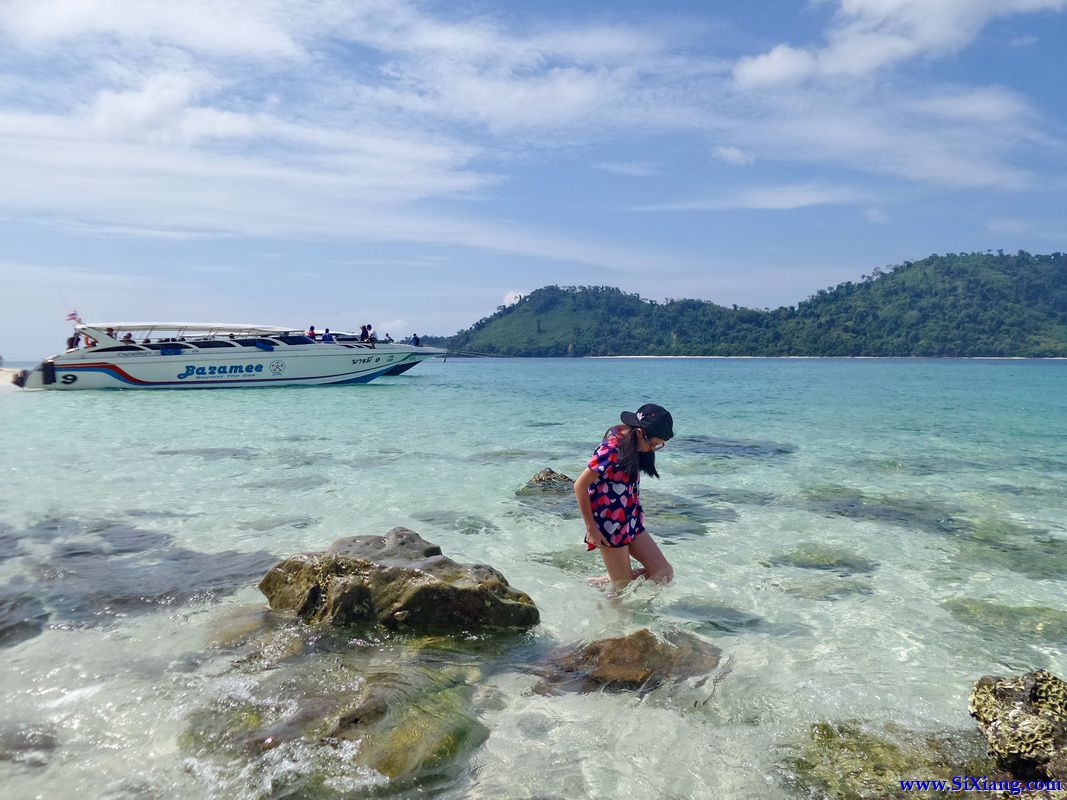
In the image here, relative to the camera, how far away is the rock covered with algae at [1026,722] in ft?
10.2

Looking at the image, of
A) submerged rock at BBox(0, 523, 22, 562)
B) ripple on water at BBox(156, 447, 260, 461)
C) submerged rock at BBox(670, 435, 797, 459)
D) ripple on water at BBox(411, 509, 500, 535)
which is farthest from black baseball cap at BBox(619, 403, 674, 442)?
ripple on water at BBox(156, 447, 260, 461)

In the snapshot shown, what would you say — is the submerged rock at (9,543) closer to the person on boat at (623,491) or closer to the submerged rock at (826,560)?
the person on boat at (623,491)

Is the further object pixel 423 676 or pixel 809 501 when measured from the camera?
pixel 809 501

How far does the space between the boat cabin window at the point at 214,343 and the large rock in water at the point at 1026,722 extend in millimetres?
35489

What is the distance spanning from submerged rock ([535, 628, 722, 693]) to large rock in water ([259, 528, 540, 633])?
0.64 m

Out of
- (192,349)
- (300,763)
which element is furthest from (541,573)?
(192,349)

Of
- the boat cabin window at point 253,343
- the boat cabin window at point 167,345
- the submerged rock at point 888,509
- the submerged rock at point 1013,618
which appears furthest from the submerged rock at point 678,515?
the boat cabin window at point 167,345

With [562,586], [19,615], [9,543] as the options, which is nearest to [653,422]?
[562,586]

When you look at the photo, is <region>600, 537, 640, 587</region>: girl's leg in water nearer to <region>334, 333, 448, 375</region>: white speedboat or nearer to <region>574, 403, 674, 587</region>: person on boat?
<region>574, 403, 674, 587</region>: person on boat

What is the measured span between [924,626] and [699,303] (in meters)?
182

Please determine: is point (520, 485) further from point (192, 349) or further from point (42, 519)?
point (192, 349)

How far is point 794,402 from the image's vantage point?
31.4 m

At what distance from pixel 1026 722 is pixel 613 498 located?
2.74 metres

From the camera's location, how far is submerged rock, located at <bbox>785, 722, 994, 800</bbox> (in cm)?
321
